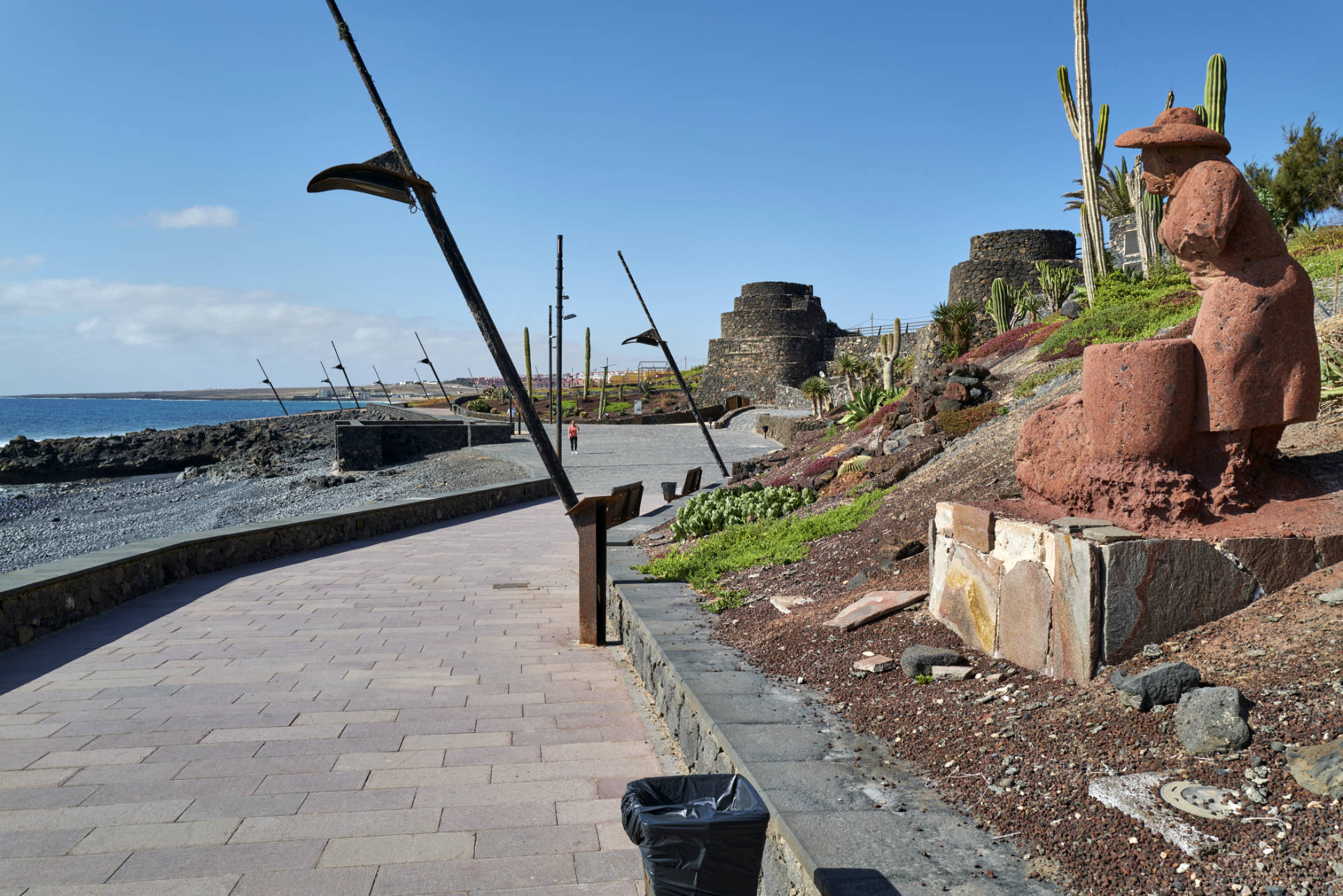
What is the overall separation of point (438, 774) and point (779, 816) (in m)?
1.91

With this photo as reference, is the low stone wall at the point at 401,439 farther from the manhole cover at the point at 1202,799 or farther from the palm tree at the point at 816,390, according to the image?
the manhole cover at the point at 1202,799

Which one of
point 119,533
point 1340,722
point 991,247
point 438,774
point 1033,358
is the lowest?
point 119,533

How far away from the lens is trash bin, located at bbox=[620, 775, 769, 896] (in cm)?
212

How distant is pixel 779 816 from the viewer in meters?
2.58

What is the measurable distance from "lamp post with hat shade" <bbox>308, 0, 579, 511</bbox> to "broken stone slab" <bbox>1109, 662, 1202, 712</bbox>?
358 centimetres

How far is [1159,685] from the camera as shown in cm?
284

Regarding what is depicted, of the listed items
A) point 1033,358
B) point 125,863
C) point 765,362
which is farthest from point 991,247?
point 125,863

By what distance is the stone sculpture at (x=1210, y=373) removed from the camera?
3539 millimetres

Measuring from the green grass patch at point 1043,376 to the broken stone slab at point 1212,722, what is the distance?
686 centimetres

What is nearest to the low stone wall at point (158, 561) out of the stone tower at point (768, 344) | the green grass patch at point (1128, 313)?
the green grass patch at point (1128, 313)

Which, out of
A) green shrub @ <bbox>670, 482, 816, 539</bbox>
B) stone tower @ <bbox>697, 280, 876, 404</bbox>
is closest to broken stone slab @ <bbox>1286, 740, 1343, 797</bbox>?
green shrub @ <bbox>670, 482, 816, 539</bbox>

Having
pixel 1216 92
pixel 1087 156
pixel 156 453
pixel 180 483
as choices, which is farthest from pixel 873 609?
pixel 156 453

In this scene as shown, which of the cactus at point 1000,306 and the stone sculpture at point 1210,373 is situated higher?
the cactus at point 1000,306

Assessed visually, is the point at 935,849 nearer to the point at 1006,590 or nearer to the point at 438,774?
the point at 1006,590
